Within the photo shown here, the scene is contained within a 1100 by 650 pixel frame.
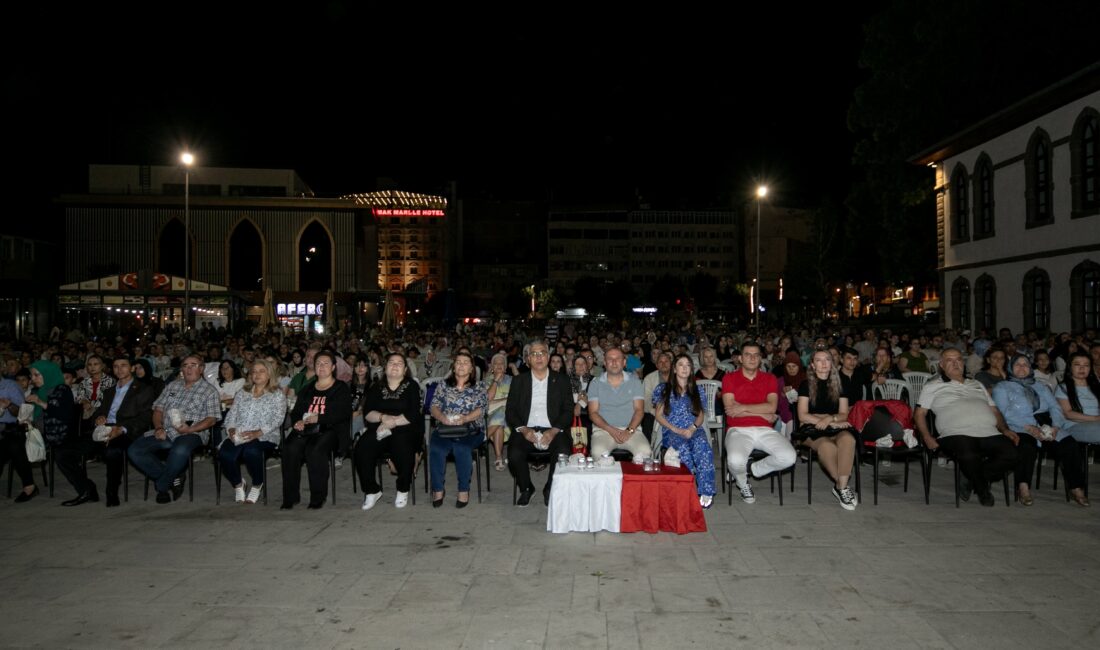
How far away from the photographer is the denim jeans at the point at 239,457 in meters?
7.87

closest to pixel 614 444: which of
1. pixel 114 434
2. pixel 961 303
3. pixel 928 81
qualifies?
pixel 114 434

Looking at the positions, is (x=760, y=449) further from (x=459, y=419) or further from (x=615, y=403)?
(x=459, y=419)

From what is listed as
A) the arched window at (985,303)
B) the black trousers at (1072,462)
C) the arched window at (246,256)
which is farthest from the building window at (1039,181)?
the arched window at (246,256)

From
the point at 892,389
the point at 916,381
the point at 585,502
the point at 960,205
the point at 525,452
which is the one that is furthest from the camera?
the point at 960,205

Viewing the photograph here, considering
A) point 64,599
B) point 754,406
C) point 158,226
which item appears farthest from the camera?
point 158,226

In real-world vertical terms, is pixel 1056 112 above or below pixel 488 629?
above

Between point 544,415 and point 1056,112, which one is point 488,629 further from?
point 1056,112

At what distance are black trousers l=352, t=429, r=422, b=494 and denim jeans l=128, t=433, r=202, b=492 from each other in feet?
5.64

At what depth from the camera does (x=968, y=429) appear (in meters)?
7.70

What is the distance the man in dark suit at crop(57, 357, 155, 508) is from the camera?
7828 mm

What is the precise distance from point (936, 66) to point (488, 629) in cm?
3249

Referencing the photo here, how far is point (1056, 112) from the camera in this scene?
22219 mm

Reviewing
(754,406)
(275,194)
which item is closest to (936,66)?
(754,406)

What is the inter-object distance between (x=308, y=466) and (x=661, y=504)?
11.4 feet
